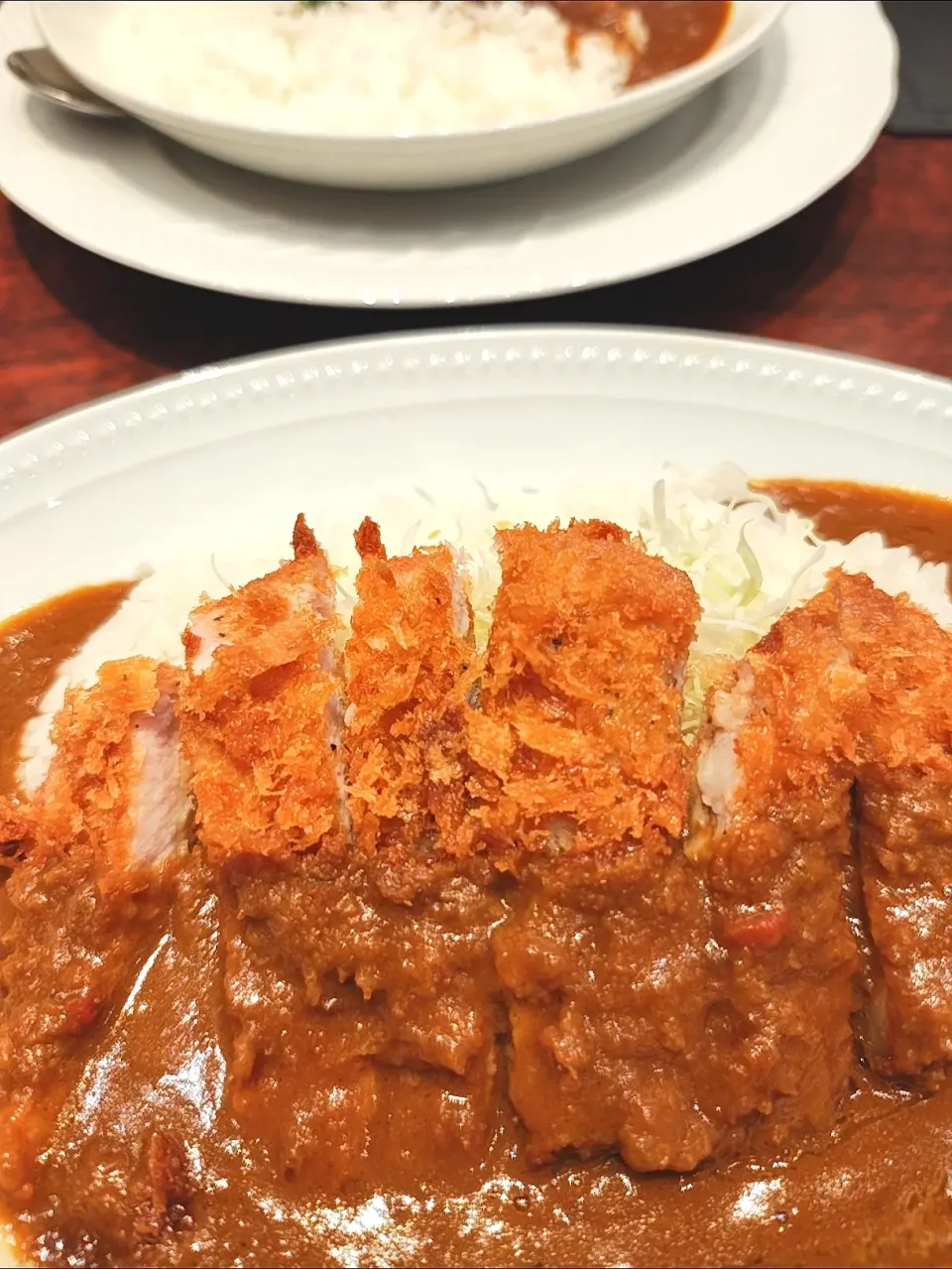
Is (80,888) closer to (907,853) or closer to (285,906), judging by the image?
(285,906)

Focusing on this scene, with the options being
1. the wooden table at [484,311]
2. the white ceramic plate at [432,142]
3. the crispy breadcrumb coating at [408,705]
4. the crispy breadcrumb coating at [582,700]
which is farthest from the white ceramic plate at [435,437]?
the crispy breadcrumb coating at [582,700]

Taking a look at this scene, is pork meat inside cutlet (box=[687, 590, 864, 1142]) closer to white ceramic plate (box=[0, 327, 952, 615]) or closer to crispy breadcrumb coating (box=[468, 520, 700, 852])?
crispy breadcrumb coating (box=[468, 520, 700, 852])

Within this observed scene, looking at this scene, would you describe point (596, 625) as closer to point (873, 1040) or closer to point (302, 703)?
point (302, 703)

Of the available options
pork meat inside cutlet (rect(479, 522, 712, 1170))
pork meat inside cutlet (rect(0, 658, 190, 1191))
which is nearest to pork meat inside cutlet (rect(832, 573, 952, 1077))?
pork meat inside cutlet (rect(479, 522, 712, 1170))

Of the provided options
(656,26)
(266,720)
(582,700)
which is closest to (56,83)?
(656,26)

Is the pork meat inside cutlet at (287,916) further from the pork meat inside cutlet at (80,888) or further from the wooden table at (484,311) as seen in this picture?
the wooden table at (484,311)

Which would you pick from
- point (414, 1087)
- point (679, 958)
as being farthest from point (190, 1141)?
point (679, 958)
